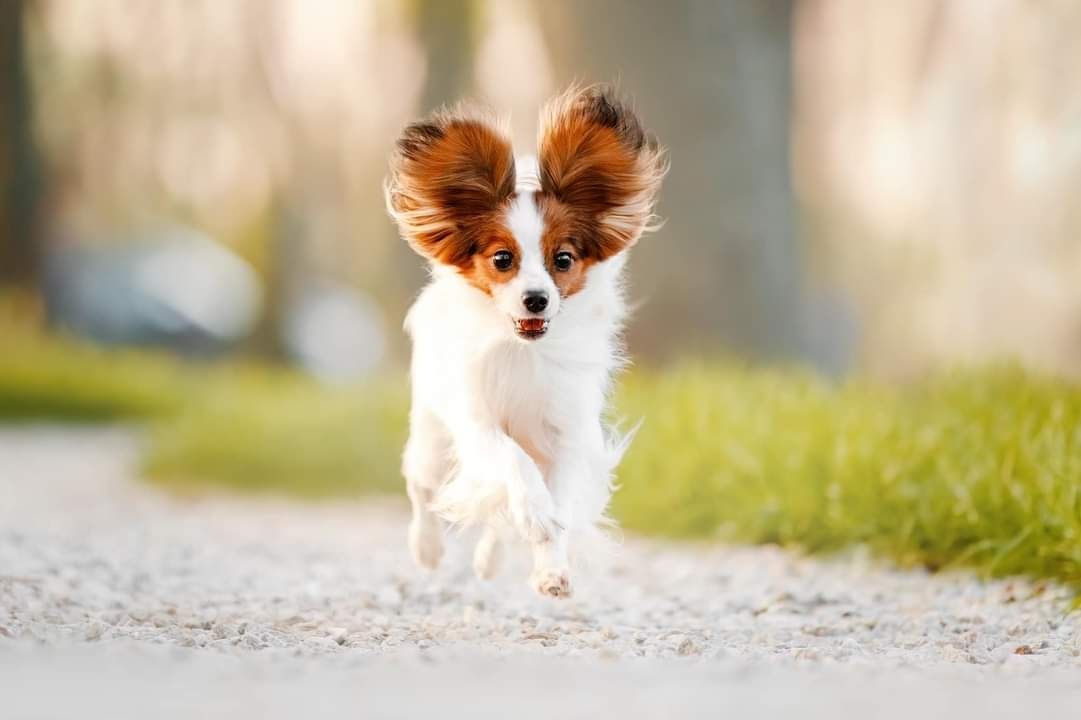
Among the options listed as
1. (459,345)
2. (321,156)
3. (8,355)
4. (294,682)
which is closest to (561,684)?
(294,682)

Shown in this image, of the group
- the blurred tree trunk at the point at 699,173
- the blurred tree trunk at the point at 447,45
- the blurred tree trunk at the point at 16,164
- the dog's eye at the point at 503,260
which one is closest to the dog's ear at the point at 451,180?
the dog's eye at the point at 503,260

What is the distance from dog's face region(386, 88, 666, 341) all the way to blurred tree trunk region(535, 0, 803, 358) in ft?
14.7

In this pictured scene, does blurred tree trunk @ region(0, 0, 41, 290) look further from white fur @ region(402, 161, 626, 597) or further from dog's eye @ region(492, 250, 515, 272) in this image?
dog's eye @ region(492, 250, 515, 272)

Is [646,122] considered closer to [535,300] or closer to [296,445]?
[296,445]

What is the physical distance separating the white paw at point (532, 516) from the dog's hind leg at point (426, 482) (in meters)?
0.88

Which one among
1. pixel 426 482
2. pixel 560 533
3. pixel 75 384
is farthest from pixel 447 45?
pixel 560 533

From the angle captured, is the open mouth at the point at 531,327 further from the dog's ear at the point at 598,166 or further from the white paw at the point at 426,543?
the white paw at the point at 426,543

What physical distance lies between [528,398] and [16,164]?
44.1 ft

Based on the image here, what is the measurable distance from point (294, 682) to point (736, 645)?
140 centimetres

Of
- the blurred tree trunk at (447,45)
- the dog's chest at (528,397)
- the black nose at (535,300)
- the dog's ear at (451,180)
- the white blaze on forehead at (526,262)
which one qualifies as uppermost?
the blurred tree trunk at (447,45)

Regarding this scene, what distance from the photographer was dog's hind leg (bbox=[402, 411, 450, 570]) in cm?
506

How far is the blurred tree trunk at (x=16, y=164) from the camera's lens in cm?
1631

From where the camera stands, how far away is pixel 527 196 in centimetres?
443

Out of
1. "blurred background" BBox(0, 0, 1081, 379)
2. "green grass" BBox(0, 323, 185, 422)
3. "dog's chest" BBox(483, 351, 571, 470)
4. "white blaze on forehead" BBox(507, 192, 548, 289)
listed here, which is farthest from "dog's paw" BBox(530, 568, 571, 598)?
"green grass" BBox(0, 323, 185, 422)
